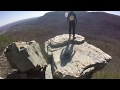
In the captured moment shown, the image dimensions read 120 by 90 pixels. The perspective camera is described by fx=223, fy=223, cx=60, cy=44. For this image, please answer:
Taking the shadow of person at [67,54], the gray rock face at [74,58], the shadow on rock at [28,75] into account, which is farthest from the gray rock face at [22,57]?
the shadow of person at [67,54]

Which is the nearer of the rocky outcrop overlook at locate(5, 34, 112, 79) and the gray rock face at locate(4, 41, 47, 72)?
the rocky outcrop overlook at locate(5, 34, 112, 79)

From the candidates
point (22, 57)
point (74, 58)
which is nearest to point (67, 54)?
point (74, 58)

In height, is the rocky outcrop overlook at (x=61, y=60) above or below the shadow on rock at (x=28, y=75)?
above

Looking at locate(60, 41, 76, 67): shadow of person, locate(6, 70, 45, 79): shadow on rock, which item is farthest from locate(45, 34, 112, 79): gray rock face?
locate(6, 70, 45, 79): shadow on rock

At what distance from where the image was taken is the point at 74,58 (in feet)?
27.8

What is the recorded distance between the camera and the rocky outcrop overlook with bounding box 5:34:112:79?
7898 mm

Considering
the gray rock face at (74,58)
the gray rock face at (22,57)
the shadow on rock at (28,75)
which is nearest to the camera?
the gray rock face at (74,58)

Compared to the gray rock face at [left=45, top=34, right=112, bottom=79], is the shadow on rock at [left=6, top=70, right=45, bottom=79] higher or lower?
lower

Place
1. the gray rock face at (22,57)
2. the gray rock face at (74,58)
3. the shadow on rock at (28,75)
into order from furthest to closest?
the shadow on rock at (28,75), the gray rock face at (22,57), the gray rock face at (74,58)

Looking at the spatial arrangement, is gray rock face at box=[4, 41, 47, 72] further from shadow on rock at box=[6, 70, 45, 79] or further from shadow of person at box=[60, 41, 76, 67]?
shadow of person at box=[60, 41, 76, 67]

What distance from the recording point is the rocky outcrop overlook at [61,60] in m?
7.90

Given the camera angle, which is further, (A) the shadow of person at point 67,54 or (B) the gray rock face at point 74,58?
(A) the shadow of person at point 67,54

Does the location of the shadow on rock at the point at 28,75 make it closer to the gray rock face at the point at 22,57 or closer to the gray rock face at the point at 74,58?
the gray rock face at the point at 22,57
